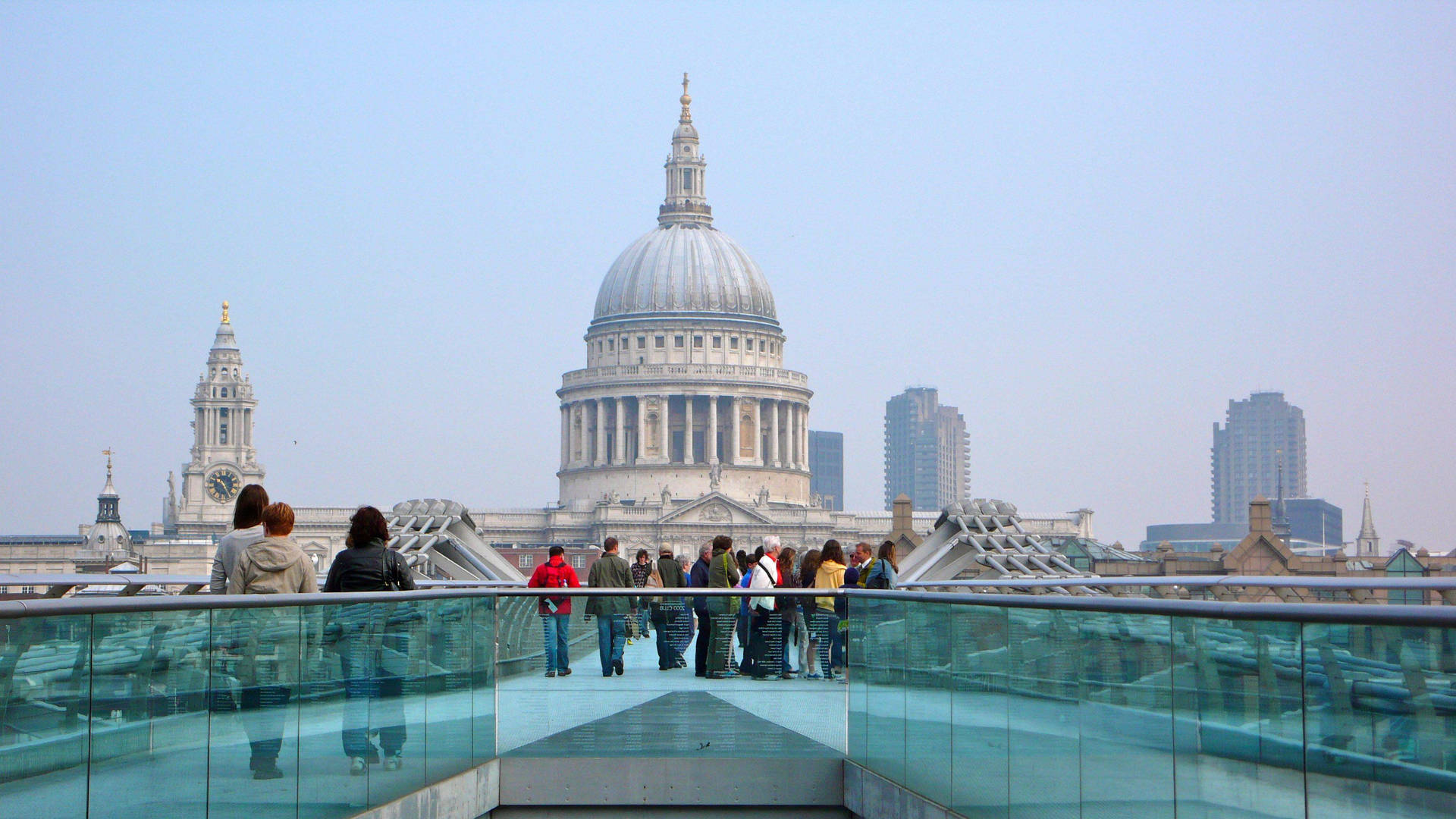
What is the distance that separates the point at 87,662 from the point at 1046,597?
4.26 meters

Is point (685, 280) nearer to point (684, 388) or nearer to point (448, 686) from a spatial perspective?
point (684, 388)

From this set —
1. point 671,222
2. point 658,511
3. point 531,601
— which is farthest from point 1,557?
point 531,601

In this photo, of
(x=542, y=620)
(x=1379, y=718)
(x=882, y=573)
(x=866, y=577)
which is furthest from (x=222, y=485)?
(x=1379, y=718)

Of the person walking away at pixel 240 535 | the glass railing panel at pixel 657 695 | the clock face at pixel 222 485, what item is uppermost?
the clock face at pixel 222 485

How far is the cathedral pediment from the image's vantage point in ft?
486

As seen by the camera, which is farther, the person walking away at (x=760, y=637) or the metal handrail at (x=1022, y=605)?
the person walking away at (x=760, y=637)

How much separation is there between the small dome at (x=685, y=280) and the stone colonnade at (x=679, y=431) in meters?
8.78

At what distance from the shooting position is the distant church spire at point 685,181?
17338 centimetres

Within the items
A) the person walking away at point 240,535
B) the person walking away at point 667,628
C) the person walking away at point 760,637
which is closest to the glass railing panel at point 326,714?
the person walking away at point 240,535

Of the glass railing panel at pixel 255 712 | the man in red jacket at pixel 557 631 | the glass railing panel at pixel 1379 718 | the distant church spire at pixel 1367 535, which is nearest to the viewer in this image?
the glass railing panel at pixel 1379 718

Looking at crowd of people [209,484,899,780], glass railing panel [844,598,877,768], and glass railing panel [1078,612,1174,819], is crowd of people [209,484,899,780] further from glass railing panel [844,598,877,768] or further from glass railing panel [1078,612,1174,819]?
glass railing panel [1078,612,1174,819]

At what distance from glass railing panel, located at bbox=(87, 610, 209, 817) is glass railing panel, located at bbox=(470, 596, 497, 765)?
13.9 ft

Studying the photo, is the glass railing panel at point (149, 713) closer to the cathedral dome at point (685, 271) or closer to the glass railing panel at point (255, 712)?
the glass railing panel at point (255, 712)

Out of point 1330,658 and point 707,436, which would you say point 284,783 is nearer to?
point 1330,658
